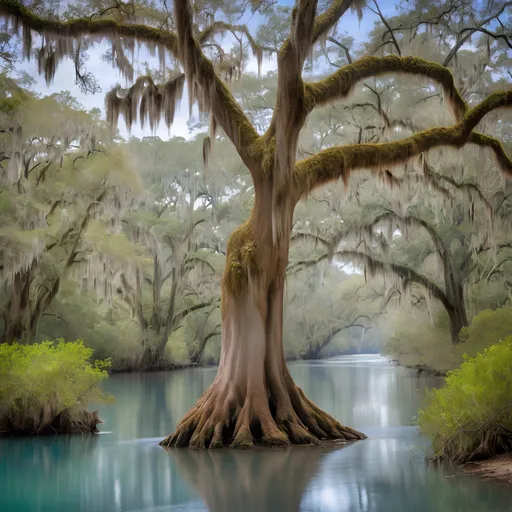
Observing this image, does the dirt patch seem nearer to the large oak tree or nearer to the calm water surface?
the calm water surface

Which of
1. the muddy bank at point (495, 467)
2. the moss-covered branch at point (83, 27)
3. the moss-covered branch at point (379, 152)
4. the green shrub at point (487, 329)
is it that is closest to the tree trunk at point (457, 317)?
the green shrub at point (487, 329)

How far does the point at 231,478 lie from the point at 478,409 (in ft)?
9.32

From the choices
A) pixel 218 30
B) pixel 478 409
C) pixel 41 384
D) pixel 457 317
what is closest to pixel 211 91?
pixel 218 30

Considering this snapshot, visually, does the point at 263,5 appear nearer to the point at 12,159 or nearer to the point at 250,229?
the point at 250,229

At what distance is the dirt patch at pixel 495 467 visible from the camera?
25.0 ft

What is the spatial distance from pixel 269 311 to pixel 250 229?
1301 millimetres

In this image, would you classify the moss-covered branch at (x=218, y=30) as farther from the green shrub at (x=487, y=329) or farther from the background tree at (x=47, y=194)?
the green shrub at (x=487, y=329)

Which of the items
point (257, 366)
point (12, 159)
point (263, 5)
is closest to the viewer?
point (257, 366)

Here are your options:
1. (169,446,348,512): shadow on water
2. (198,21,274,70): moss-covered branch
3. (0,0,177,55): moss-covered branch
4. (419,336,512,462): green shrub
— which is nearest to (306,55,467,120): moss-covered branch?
(198,21,274,70): moss-covered branch

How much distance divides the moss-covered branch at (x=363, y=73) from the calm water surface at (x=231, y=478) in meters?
5.27

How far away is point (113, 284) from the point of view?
2581 centimetres

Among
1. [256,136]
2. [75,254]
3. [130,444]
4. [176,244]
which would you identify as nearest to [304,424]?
[130,444]

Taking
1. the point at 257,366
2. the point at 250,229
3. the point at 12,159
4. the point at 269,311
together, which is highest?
the point at 12,159

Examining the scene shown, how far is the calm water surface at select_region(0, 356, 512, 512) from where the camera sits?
700 centimetres
